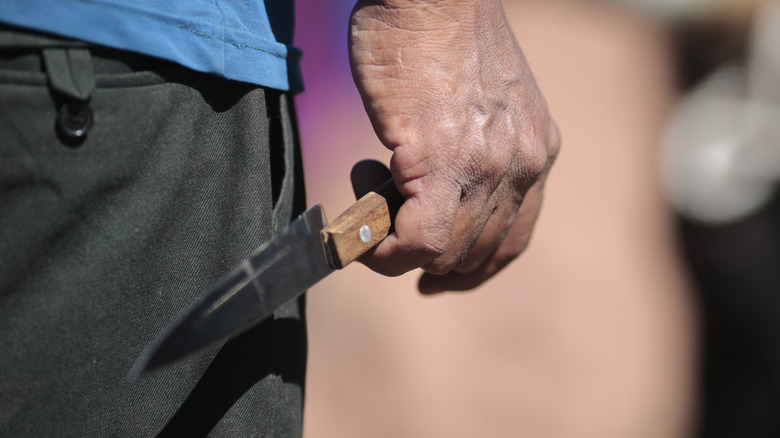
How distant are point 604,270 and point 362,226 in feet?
8.84

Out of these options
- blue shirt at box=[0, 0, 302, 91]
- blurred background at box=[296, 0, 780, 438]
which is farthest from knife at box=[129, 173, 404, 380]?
blurred background at box=[296, 0, 780, 438]

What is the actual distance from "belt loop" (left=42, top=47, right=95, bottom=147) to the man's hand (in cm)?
34

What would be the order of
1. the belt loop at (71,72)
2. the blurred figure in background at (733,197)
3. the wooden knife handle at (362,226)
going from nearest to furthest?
the belt loop at (71,72) < the wooden knife handle at (362,226) < the blurred figure in background at (733,197)

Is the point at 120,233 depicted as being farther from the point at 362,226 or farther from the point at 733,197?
the point at 733,197

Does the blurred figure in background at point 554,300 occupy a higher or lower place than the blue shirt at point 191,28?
lower

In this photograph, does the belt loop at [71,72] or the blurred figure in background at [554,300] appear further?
the blurred figure in background at [554,300]

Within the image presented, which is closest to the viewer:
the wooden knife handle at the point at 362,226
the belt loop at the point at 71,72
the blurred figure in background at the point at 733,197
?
the belt loop at the point at 71,72

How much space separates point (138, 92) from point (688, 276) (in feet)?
10.6

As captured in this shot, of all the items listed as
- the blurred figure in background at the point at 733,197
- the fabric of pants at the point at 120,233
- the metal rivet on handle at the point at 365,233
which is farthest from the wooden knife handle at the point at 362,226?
the blurred figure in background at the point at 733,197

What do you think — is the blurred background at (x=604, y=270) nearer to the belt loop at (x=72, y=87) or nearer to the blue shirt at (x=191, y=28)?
the blue shirt at (x=191, y=28)

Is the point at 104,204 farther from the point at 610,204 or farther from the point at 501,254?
the point at 610,204

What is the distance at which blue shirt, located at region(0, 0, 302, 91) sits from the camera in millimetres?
673

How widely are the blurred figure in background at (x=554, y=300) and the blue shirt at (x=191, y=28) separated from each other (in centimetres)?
210

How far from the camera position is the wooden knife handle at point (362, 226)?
0.80m
